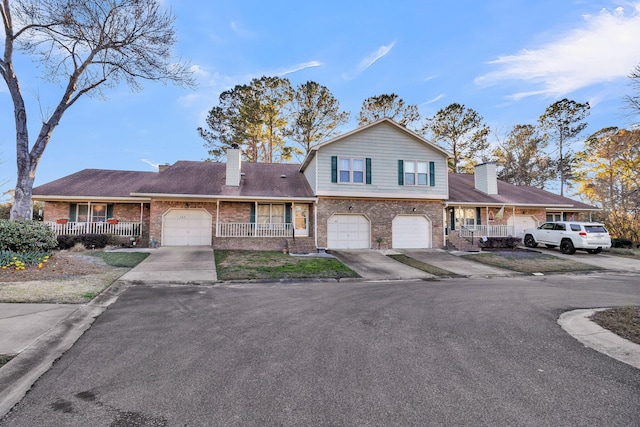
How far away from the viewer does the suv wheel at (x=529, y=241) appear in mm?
19348

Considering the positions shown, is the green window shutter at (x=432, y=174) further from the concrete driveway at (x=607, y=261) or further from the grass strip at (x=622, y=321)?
the grass strip at (x=622, y=321)

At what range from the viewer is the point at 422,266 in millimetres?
12836

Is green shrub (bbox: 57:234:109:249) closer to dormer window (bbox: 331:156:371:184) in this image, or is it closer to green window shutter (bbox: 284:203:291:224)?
green window shutter (bbox: 284:203:291:224)

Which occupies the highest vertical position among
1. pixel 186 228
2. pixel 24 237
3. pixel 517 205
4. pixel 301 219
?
pixel 517 205

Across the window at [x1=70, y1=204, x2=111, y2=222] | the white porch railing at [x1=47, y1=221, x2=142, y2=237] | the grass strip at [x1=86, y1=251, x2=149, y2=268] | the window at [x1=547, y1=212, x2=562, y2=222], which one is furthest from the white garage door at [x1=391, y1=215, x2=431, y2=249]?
the window at [x1=70, y1=204, x2=111, y2=222]

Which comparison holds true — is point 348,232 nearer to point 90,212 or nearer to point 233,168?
point 233,168

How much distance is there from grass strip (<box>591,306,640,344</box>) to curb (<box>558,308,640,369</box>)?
110mm

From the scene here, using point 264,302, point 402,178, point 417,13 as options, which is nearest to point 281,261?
point 264,302

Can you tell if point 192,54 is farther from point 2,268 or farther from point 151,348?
point 151,348

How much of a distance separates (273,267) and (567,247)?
55.2ft

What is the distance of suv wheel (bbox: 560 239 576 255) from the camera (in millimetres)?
16953

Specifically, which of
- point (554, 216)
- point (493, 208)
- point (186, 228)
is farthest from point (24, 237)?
point (554, 216)

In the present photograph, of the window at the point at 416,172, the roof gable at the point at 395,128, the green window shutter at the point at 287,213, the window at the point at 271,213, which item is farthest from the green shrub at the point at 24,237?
the window at the point at 416,172

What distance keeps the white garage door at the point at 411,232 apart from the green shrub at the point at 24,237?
591 inches
